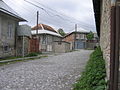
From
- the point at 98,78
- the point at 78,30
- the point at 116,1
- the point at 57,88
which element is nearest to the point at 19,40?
the point at 57,88

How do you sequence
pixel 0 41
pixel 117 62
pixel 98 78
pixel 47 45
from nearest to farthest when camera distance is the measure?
pixel 117 62 < pixel 98 78 < pixel 0 41 < pixel 47 45

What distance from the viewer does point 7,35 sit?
1642 cm

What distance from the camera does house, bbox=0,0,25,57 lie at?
15.4m

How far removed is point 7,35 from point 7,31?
352mm

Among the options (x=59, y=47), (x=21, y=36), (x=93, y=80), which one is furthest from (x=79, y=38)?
(x=93, y=80)

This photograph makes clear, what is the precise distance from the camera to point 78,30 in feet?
193

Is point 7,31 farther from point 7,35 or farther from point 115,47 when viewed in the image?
point 115,47

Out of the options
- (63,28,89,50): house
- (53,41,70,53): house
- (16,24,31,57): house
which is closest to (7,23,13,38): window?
(16,24,31,57): house

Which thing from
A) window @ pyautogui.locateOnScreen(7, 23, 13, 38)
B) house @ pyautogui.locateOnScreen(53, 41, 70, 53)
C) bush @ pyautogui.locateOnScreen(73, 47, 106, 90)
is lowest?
bush @ pyautogui.locateOnScreen(73, 47, 106, 90)

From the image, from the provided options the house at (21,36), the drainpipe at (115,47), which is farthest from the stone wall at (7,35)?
the drainpipe at (115,47)

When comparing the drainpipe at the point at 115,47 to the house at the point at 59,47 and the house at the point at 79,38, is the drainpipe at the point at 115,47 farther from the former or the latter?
the house at the point at 79,38

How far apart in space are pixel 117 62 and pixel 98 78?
150 cm

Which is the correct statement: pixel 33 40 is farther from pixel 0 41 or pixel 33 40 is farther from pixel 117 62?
pixel 117 62

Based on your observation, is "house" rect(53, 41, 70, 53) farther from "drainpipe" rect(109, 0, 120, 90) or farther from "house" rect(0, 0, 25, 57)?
"drainpipe" rect(109, 0, 120, 90)
